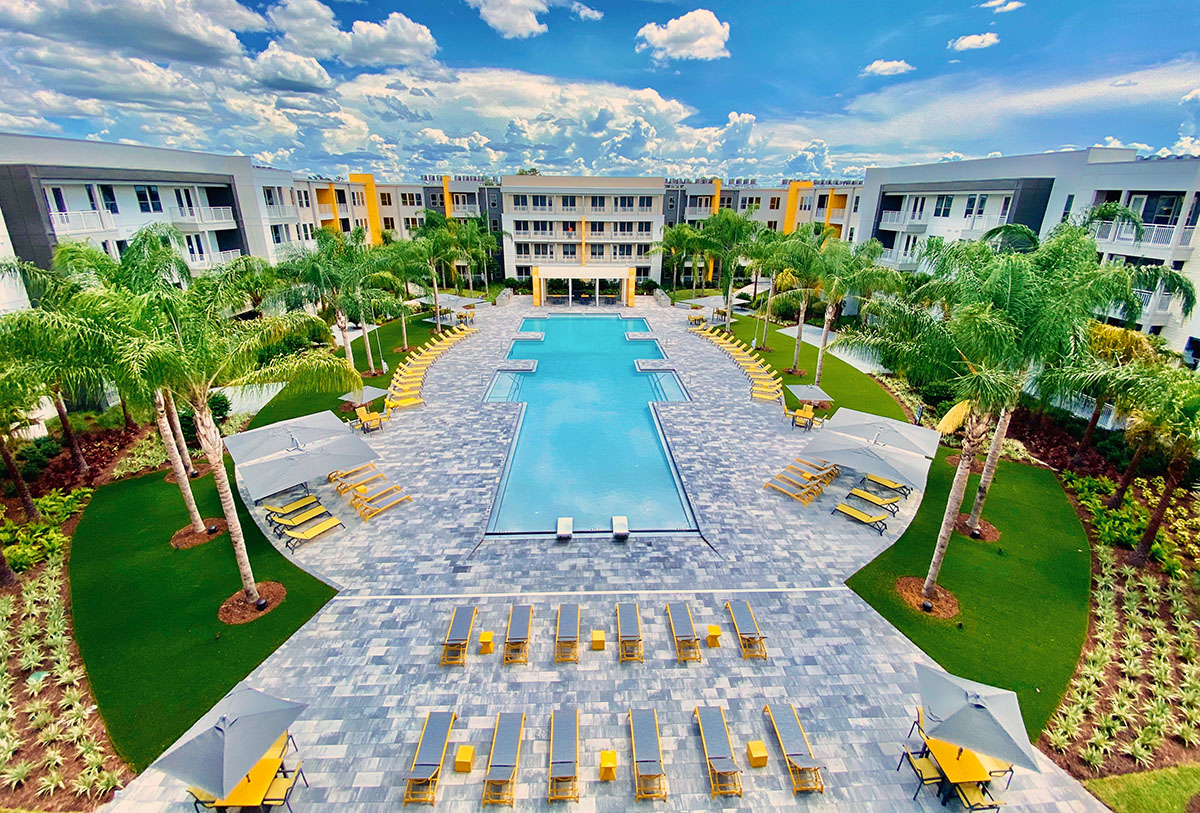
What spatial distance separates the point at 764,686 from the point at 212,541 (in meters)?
14.7

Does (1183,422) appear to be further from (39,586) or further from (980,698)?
(39,586)

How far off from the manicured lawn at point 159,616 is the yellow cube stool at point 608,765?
296 inches

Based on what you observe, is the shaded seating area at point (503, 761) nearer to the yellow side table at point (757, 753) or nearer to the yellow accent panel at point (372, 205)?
the yellow side table at point (757, 753)

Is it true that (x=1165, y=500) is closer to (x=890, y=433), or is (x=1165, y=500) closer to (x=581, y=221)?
(x=890, y=433)

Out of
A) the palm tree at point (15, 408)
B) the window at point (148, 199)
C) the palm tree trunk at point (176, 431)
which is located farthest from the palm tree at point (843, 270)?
the window at point (148, 199)

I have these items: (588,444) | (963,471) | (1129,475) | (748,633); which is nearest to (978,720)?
(748,633)

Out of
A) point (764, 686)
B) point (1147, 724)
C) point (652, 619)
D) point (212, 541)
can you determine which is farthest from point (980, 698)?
point (212, 541)

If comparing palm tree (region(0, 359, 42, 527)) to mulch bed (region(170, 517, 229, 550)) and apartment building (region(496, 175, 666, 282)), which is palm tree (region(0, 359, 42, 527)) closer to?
mulch bed (region(170, 517, 229, 550))

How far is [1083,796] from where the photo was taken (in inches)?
354

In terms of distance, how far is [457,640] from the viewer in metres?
11.4

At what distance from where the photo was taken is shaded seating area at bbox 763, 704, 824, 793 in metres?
8.95

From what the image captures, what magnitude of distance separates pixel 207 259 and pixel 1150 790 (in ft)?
143

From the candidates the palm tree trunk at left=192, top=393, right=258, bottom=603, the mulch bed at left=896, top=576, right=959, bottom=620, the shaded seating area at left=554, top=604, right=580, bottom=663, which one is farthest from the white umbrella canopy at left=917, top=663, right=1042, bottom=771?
the palm tree trunk at left=192, top=393, right=258, bottom=603

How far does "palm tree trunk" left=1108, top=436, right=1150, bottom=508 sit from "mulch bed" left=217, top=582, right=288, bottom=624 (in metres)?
23.1
